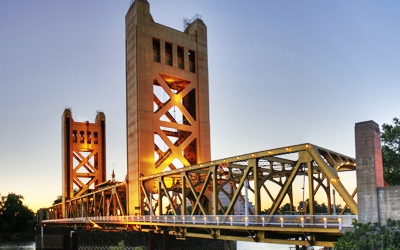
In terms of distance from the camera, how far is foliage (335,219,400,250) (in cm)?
1908

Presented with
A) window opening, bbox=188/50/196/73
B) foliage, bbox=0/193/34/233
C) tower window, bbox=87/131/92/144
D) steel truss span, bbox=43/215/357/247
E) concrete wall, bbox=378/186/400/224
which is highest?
window opening, bbox=188/50/196/73

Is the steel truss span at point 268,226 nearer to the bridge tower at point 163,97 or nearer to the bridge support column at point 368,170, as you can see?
the bridge support column at point 368,170

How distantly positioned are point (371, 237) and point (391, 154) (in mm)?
27350

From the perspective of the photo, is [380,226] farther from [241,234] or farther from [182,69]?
[182,69]

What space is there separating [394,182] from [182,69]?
96.9 feet

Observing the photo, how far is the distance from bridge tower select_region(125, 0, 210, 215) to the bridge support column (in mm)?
32638

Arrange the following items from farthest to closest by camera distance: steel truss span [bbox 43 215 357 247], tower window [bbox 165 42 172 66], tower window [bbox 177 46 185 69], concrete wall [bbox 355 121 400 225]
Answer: tower window [bbox 177 46 185 69]
tower window [bbox 165 42 172 66]
steel truss span [bbox 43 215 357 247]
concrete wall [bbox 355 121 400 225]

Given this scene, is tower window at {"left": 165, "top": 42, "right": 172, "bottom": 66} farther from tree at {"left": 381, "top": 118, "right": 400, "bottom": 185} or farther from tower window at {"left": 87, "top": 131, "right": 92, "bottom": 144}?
tower window at {"left": 87, "top": 131, "right": 92, "bottom": 144}

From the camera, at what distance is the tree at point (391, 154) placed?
144 ft

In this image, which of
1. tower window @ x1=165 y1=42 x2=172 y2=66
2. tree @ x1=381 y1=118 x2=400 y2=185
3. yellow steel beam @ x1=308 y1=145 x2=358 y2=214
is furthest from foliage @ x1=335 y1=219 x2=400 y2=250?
tower window @ x1=165 y1=42 x2=172 y2=66

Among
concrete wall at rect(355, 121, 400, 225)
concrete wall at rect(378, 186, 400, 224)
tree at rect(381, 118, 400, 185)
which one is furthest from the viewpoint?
tree at rect(381, 118, 400, 185)

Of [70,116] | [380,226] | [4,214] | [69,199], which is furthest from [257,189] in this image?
[4,214]

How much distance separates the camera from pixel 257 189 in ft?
92.3

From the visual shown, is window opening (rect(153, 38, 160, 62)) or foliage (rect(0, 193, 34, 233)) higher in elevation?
window opening (rect(153, 38, 160, 62))
